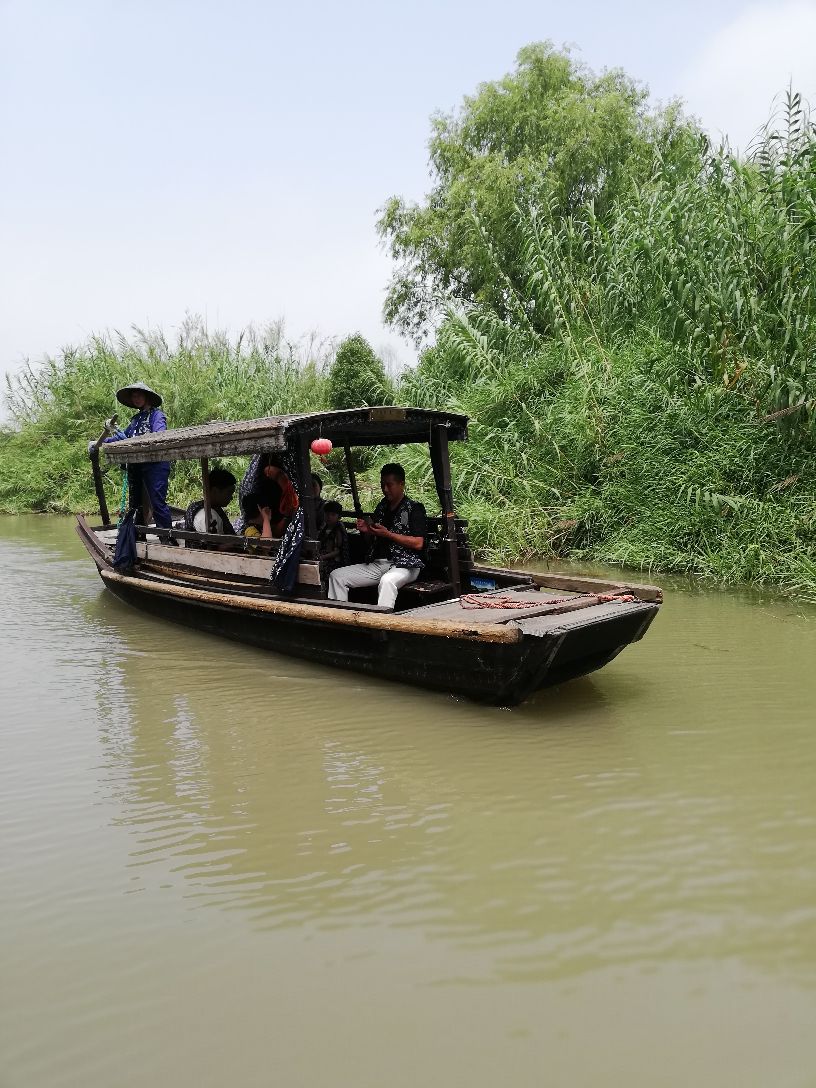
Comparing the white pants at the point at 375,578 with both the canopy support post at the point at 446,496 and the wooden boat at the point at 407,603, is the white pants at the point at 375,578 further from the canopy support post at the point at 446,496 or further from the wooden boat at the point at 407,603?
the canopy support post at the point at 446,496

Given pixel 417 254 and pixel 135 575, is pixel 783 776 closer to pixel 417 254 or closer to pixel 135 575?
pixel 135 575

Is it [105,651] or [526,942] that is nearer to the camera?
[526,942]

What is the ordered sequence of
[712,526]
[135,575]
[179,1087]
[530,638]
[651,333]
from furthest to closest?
[651,333], [712,526], [135,575], [530,638], [179,1087]

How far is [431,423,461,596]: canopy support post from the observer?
6012 millimetres

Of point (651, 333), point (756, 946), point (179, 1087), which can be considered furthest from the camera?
point (651, 333)

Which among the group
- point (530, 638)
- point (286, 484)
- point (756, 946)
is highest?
point (286, 484)

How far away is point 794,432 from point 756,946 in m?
A: 6.68

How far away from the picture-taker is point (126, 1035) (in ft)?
8.02

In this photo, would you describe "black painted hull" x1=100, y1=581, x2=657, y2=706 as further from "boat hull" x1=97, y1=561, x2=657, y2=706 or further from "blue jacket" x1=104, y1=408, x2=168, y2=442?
"blue jacket" x1=104, y1=408, x2=168, y2=442

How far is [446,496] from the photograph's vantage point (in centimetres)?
604

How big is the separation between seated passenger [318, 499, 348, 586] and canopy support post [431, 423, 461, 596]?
2.55ft

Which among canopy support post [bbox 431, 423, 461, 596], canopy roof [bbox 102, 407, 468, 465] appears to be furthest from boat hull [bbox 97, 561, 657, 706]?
canopy roof [bbox 102, 407, 468, 465]

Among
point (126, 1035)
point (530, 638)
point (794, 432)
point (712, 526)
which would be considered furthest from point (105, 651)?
point (794, 432)

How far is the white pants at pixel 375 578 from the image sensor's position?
5.73 metres
